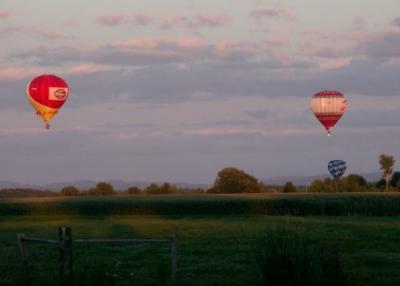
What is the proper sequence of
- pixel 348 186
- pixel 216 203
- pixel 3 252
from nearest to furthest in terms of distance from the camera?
pixel 3 252
pixel 216 203
pixel 348 186

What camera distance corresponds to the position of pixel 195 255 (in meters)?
31.1

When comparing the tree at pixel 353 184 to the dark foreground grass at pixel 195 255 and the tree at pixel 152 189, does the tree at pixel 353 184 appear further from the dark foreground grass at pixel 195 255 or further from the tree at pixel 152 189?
the dark foreground grass at pixel 195 255

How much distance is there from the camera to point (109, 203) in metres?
67.7

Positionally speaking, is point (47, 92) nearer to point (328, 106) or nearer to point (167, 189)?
point (328, 106)

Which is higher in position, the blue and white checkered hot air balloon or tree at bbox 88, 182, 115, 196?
the blue and white checkered hot air balloon

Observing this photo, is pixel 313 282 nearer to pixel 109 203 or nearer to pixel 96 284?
pixel 96 284

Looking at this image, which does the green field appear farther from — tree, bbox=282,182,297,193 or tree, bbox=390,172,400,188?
tree, bbox=390,172,400,188

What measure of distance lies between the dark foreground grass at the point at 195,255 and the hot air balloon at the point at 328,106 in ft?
80.1

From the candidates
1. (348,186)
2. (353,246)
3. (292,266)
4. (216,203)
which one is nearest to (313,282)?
(292,266)

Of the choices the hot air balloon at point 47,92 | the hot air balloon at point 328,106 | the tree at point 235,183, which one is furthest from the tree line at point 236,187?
the hot air balloon at point 47,92

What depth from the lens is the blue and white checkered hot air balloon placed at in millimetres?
102250

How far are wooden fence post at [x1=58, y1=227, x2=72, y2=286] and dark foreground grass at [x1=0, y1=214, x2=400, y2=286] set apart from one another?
228 mm

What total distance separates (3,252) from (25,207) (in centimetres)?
3594

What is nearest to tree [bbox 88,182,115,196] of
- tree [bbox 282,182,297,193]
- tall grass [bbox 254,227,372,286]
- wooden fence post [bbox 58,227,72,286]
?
tree [bbox 282,182,297,193]
